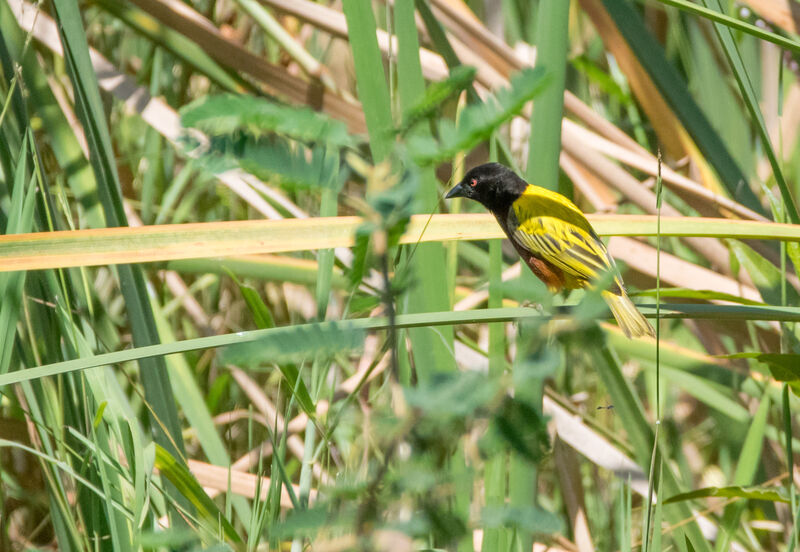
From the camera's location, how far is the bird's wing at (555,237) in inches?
95.8

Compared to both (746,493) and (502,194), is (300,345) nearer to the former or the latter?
(746,493)

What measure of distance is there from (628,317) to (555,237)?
0.48 m

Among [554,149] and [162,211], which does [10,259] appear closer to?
[554,149]

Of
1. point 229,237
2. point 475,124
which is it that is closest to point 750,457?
point 229,237

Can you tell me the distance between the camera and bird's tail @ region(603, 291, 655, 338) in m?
2.06

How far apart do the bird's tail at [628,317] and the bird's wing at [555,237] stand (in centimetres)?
20

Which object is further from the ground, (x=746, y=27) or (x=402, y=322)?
(x=746, y=27)

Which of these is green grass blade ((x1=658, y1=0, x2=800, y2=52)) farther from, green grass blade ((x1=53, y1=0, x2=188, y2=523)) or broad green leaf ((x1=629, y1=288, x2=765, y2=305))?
green grass blade ((x1=53, y1=0, x2=188, y2=523))

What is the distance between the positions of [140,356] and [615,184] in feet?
5.98

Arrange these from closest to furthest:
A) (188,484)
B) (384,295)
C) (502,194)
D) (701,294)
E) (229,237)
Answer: (384,295), (229,237), (188,484), (701,294), (502,194)

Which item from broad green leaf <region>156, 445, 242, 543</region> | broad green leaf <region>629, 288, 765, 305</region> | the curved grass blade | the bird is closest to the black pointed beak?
the bird

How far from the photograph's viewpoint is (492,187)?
9.01 feet

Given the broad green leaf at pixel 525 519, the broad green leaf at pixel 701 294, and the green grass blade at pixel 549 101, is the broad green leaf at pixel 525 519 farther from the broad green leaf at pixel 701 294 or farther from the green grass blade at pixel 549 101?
the broad green leaf at pixel 701 294

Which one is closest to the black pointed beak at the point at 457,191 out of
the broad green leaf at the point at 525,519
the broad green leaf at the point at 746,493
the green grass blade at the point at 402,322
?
the green grass blade at the point at 402,322
